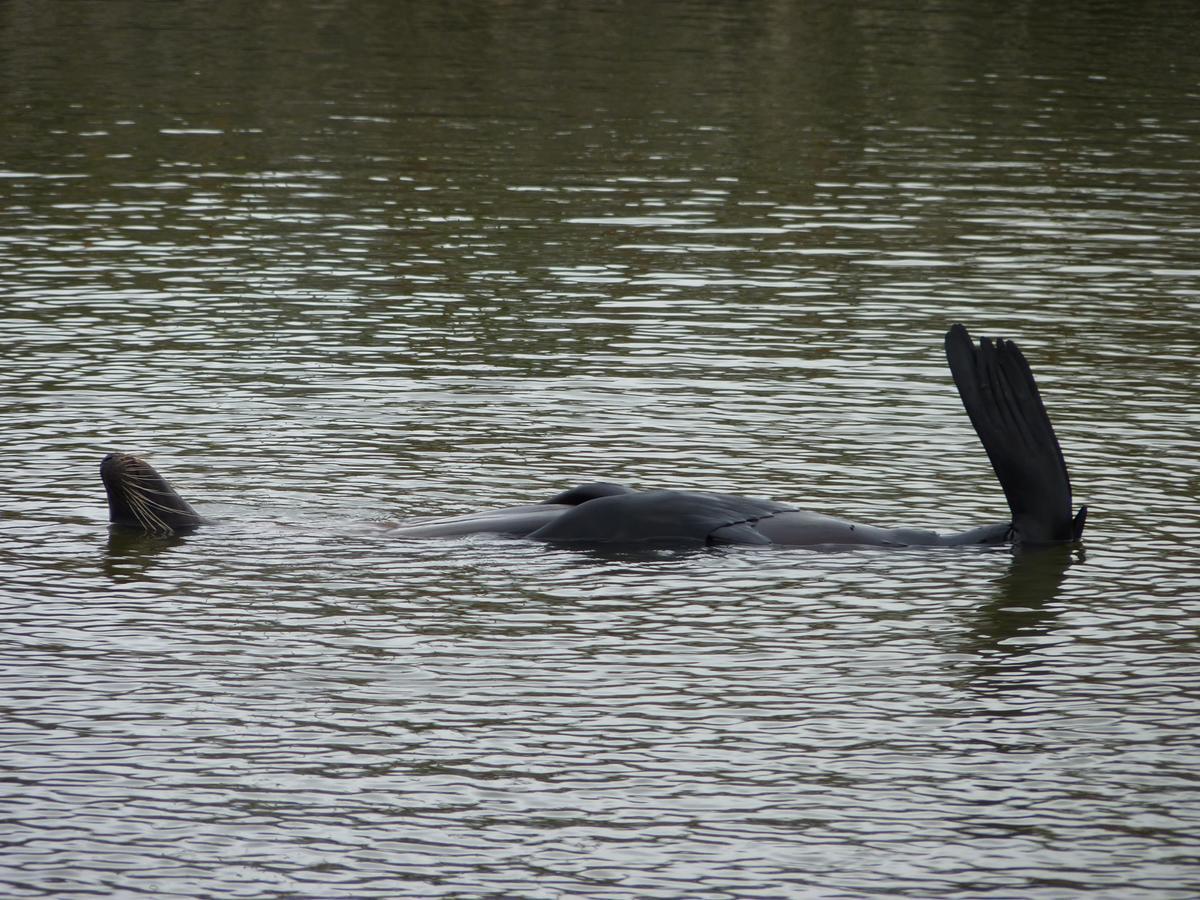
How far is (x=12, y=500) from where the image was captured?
13188mm

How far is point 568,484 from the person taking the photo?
13570mm

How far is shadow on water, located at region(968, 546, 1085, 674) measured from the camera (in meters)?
10.7

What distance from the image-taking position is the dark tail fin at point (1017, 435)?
1192 centimetres

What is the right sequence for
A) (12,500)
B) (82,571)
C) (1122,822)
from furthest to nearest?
1. (12,500)
2. (82,571)
3. (1122,822)

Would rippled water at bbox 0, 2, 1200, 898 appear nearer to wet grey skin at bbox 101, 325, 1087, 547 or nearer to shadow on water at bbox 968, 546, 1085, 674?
shadow on water at bbox 968, 546, 1085, 674

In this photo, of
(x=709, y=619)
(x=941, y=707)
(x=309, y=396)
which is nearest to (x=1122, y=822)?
(x=941, y=707)

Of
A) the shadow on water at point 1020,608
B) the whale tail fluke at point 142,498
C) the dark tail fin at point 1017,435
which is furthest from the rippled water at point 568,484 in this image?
the dark tail fin at point 1017,435

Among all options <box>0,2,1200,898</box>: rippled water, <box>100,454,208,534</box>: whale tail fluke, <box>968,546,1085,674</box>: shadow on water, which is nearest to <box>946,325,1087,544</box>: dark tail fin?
<box>968,546,1085,674</box>: shadow on water

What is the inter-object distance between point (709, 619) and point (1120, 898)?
3625 mm

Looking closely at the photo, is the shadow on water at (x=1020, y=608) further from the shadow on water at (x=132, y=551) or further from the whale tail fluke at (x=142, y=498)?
the whale tail fluke at (x=142, y=498)

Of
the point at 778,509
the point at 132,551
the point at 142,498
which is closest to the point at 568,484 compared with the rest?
the point at 778,509

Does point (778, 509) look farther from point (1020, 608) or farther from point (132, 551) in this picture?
point (132, 551)

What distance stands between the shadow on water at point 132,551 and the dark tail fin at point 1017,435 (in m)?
4.81

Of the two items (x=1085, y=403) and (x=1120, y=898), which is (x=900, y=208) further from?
(x=1120, y=898)
